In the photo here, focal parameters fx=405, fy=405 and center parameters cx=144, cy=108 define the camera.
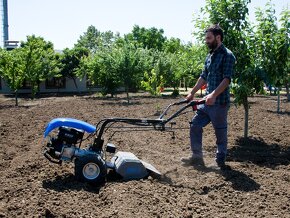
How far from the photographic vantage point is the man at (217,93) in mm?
6148

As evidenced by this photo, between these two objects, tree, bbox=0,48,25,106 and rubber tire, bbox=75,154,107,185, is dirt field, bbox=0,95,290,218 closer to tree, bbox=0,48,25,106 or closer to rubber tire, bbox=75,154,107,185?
rubber tire, bbox=75,154,107,185

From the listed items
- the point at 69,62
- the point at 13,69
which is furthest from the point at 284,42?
the point at 69,62

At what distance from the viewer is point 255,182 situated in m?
5.79

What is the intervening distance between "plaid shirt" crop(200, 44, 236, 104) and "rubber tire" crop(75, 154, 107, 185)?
2095mm

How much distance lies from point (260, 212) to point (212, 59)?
2.64 meters

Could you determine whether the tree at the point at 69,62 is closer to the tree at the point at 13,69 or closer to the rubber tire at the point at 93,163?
the tree at the point at 13,69

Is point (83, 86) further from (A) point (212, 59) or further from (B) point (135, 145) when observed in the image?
(A) point (212, 59)

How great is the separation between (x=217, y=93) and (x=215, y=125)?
27.5 inches

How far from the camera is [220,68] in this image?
6289mm

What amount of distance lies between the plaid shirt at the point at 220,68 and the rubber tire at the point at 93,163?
2.10 meters

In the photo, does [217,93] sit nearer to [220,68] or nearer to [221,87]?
[221,87]

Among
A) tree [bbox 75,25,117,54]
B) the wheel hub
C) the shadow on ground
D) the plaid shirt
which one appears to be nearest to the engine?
the wheel hub

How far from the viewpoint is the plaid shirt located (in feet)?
20.2

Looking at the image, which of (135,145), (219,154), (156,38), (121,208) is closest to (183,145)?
(135,145)
